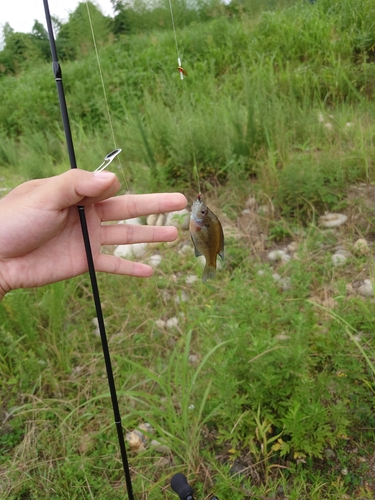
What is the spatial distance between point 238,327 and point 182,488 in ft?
2.29

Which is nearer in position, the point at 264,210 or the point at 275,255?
the point at 275,255

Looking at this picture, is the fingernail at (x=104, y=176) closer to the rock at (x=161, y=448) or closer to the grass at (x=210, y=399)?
the grass at (x=210, y=399)

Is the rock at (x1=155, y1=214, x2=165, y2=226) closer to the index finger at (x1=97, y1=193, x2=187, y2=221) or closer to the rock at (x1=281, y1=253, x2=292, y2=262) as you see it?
the rock at (x1=281, y1=253, x2=292, y2=262)

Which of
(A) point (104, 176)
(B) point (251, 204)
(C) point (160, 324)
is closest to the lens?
(A) point (104, 176)

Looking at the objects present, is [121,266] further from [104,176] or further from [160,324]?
[160,324]

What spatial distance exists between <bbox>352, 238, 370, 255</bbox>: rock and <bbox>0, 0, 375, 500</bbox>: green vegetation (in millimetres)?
43

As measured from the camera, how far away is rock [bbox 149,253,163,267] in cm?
309

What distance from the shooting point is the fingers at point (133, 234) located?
1.74 meters

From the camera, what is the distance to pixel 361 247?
2625 millimetres

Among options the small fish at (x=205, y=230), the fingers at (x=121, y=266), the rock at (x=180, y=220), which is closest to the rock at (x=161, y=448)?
the fingers at (x=121, y=266)

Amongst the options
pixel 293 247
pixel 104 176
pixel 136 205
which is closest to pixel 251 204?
pixel 293 247

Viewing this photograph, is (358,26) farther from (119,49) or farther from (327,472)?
(119,49)

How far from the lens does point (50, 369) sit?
7.39 ft

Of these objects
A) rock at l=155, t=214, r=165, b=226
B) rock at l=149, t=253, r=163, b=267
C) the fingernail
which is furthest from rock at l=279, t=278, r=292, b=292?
the fingernail
